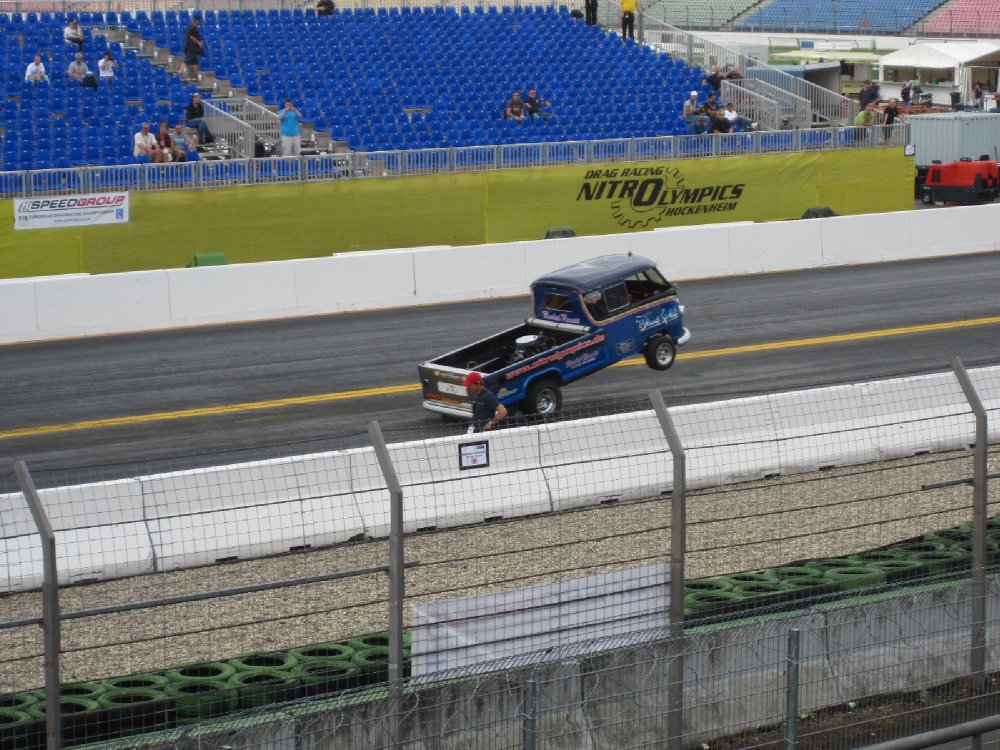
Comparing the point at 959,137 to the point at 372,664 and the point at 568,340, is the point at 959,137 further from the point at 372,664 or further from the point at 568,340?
the point at 372,664

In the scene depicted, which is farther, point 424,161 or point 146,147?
point 424,161

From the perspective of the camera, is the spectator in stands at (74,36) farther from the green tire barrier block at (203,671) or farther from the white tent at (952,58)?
the white tent at (952,58)

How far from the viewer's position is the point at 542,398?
17234 mm

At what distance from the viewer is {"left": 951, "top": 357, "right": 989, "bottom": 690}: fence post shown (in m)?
→ 8.70

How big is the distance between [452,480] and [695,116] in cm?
2284

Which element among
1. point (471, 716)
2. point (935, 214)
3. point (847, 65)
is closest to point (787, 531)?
point (471, 716)

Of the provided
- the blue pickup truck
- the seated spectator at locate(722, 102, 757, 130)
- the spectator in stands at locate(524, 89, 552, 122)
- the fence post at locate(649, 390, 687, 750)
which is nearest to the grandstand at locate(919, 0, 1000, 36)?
the seated spectator at locate(722, 102, 757, 130)

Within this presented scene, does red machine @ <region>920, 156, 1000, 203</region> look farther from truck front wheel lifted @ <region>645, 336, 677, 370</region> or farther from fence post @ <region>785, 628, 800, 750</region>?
fence post @ <region>785, 628, 800, 750</region>

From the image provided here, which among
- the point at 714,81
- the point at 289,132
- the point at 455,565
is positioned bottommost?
the point at 455,565

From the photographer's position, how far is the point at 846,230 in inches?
1118

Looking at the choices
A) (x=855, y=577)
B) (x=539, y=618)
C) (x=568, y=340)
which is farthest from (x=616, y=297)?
(x=539, y=618)

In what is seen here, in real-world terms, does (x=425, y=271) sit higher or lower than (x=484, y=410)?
higher

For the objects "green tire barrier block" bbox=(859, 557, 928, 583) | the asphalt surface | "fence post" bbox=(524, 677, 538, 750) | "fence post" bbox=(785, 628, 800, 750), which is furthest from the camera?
the asphalt surface

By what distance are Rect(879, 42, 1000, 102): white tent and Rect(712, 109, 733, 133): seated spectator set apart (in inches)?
825
